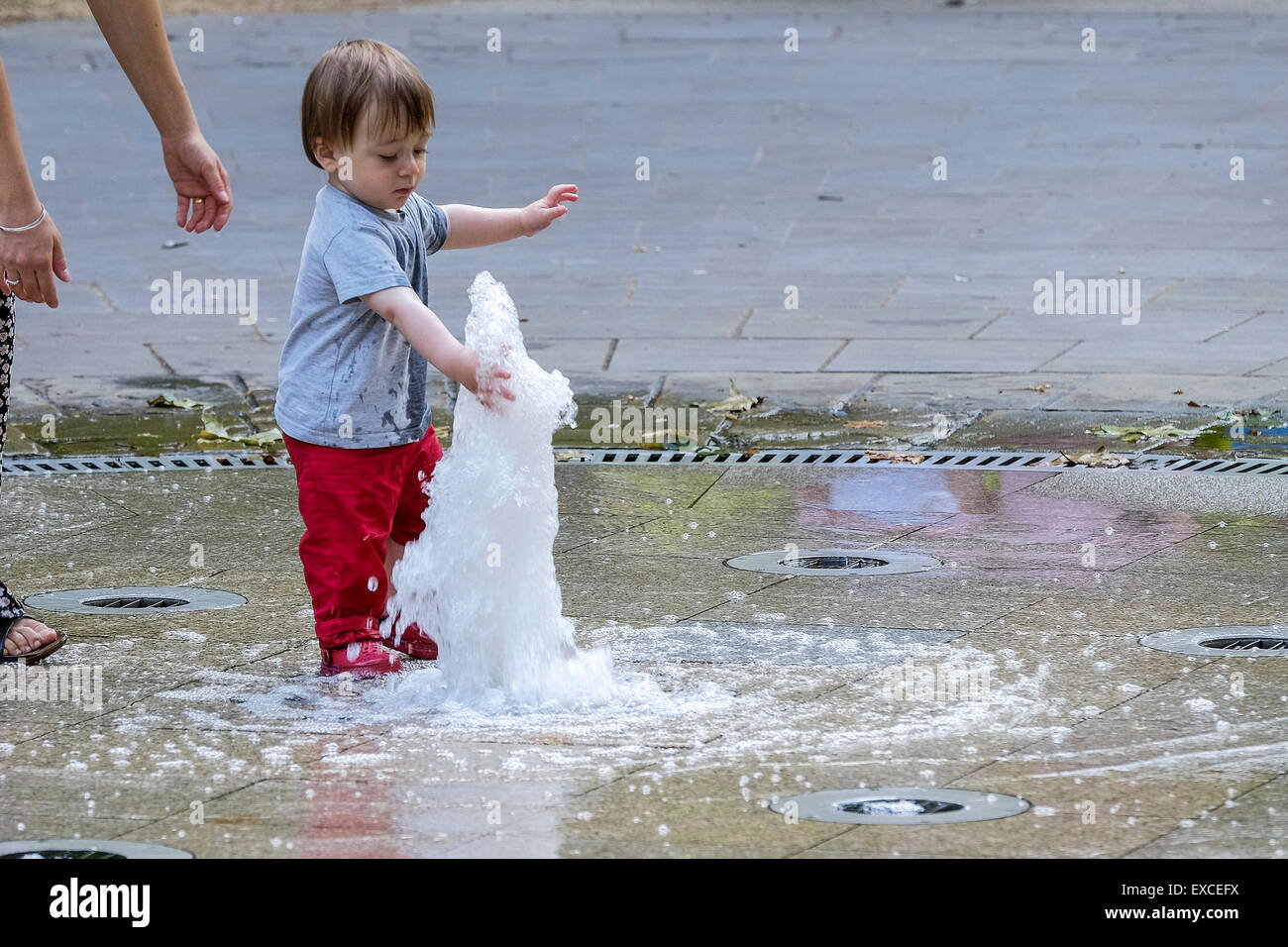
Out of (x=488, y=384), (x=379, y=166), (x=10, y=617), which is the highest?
(x=379, y=166)

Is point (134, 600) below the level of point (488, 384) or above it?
below

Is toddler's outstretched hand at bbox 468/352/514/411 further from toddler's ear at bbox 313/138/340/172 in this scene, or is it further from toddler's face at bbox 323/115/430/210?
toddler's ear at bbox 313/138/340/172

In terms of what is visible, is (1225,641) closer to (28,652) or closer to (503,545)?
(503,545)

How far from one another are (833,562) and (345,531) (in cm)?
152

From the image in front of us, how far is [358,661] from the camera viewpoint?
425 cm

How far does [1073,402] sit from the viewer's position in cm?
737

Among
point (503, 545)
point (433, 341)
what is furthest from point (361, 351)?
point (503, 545)

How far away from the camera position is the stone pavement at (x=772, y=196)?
8.17 m

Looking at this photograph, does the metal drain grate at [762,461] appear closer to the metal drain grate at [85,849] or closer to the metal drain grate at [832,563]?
the metal drain grate at [832,563]

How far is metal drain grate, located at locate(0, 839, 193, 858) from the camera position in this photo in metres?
3.05

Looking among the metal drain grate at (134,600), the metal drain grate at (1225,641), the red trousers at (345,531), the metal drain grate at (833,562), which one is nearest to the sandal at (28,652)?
the metal drain grate at (134,600)

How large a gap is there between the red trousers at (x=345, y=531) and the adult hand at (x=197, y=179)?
1.77 ft

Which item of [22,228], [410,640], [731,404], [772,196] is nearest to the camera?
[22,228]
